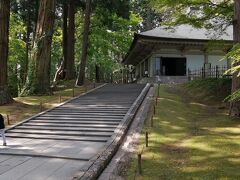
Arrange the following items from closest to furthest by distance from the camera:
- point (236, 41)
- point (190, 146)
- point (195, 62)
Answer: point (190, 146) → point (236, 41) → point (195, 62)

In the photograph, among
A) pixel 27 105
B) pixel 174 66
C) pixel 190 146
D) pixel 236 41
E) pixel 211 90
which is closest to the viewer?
pixel 190 146

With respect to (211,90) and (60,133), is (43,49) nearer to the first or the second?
(211,90)

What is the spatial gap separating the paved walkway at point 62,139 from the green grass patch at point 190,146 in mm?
1513

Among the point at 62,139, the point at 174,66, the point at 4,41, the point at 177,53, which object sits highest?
the point at 4,41

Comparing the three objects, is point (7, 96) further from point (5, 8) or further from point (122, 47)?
point (122, 47)

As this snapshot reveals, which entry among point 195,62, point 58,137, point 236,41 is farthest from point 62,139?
point 195,62

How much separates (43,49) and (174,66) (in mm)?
14689

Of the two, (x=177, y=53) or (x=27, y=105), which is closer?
(x=27, y=105)

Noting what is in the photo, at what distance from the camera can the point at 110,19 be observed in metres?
35.7

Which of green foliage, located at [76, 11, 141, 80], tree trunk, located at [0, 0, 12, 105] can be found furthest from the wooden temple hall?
tree trunk, located at [0, 0, 12, 105]

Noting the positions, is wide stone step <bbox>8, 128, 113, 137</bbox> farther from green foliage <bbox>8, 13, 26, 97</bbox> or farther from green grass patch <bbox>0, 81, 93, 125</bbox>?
green foliage <bbox>8, 13, 26, 97</bbox>

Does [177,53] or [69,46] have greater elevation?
[69,46]

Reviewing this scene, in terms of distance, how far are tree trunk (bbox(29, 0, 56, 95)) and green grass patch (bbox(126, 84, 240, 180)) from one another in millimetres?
9232

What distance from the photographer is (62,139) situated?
12969 mm
